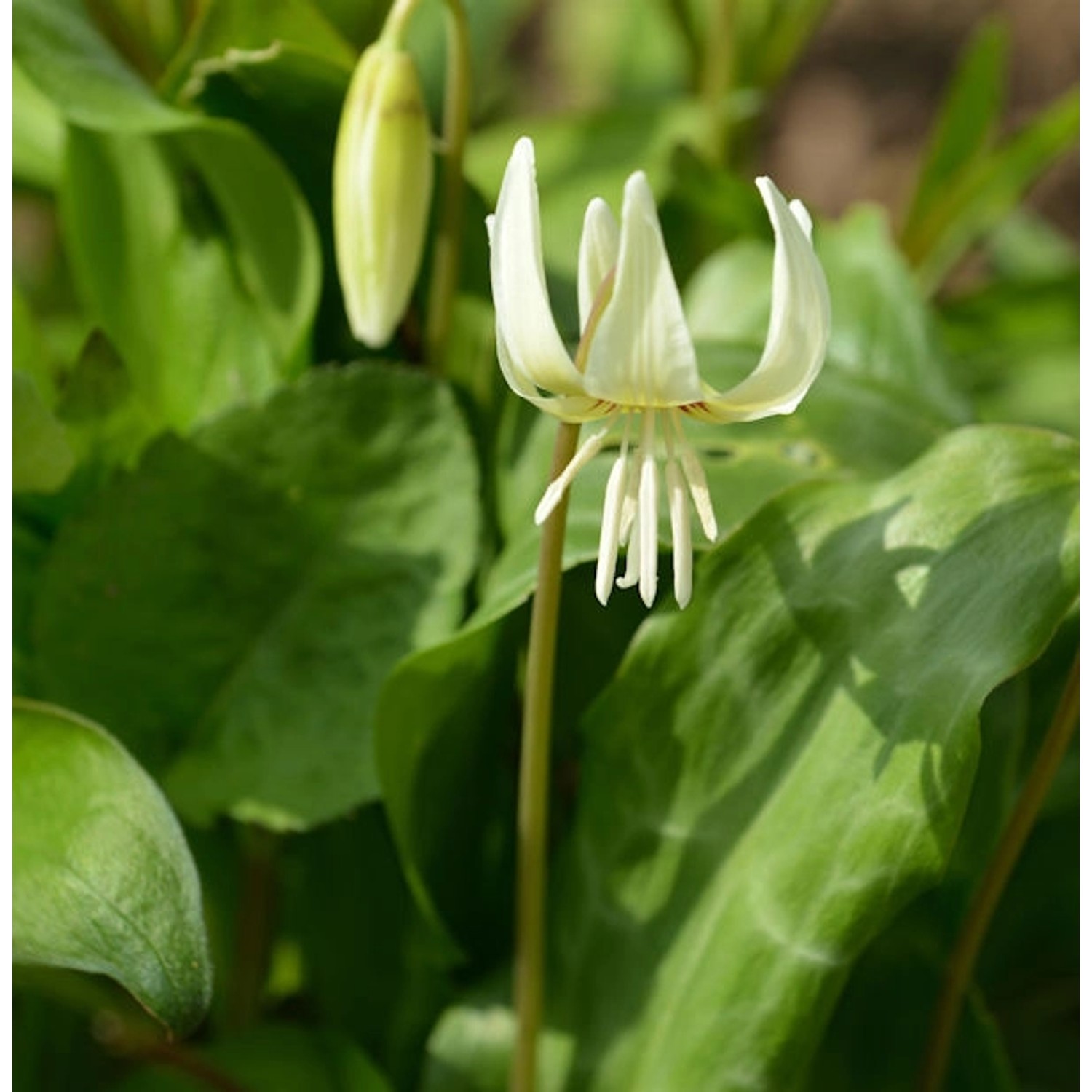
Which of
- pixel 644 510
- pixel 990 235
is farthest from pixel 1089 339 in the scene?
pixel 990 235

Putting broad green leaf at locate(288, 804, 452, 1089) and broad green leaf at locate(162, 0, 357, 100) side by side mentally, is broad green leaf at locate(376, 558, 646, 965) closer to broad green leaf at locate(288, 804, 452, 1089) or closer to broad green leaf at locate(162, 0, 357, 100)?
broad green leaf at locate(288, 804, 452, 1089)

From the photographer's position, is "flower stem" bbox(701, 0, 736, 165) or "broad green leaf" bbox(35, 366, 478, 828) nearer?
"broad green leaf" bbox(35, 366, 478, 828)

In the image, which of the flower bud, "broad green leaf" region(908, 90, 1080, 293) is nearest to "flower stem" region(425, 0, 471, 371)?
the flower bud

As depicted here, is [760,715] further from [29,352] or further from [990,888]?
[29,352]

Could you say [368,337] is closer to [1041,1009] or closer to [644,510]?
[644,510]

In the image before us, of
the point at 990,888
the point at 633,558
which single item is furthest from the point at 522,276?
the point at 990,888

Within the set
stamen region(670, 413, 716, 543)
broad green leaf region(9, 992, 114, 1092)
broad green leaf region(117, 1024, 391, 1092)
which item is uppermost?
stamen region(670, 413, 716, 543)
